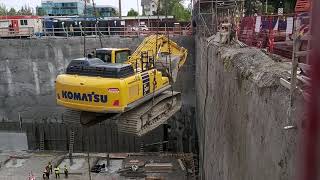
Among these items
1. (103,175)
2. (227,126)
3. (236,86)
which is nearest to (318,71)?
(236,86)

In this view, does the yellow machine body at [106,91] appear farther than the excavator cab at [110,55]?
No

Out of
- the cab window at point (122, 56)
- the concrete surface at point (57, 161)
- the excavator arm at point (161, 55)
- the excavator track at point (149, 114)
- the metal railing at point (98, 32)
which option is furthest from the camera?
the metal railing at point (98, 32)

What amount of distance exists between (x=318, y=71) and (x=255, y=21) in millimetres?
11161

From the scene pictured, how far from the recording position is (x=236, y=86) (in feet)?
20.0

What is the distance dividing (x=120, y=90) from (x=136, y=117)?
6.35 ft

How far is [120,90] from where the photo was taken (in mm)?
11227

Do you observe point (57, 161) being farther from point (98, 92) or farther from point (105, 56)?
point (98, 92)

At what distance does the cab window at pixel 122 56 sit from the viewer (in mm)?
13828

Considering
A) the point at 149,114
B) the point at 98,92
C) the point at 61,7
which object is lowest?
the point at 149,114

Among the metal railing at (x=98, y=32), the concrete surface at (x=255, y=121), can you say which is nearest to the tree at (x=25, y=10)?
the metal railing at (x=98, y=32)

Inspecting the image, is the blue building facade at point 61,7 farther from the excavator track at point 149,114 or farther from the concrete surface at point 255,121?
the concrete surface at point 255,121

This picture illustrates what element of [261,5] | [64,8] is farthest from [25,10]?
[261,5]

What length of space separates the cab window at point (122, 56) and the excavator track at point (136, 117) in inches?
69.6

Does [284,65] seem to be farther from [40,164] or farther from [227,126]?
[40,164]
